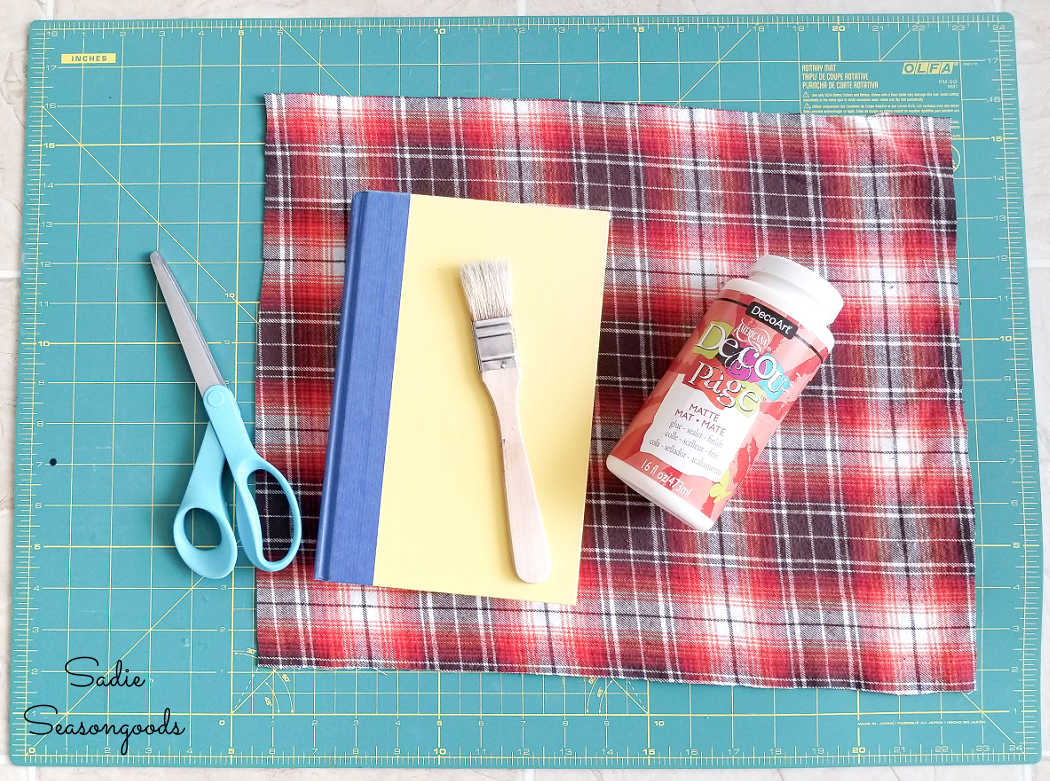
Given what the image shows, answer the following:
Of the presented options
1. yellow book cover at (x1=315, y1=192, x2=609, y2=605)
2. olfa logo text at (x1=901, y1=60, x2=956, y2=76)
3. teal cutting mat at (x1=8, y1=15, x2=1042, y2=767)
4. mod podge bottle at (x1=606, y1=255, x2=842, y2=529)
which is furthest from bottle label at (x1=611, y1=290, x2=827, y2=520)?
olfa logo text at (x1=901, y1=60, x2=956, y2=76)

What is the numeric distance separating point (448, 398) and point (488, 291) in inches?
4.7

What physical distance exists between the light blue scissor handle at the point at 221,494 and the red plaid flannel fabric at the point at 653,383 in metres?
0.02

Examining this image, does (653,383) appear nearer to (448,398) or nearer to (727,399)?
(727,399)

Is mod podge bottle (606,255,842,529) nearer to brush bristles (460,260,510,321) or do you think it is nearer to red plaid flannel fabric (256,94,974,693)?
red plaid flannel fabric (256,94,974,693)

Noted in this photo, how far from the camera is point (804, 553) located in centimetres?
75

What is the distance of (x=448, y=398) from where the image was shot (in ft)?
2.43

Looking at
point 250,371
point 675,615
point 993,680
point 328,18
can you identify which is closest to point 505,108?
point 328,18

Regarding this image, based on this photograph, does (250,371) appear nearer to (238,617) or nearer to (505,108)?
(238,617)

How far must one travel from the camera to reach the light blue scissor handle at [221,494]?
2.42 feet

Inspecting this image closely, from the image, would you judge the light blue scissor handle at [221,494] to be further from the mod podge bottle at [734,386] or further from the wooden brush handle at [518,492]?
the mod podge bottle at [734,386]

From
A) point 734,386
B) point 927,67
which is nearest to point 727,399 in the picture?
point 734,386

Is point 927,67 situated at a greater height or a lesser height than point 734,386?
greater

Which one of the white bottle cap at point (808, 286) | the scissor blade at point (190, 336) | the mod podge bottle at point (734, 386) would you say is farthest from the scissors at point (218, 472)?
the white bottle cap at point (808, 286)

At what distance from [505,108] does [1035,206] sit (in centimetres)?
60
